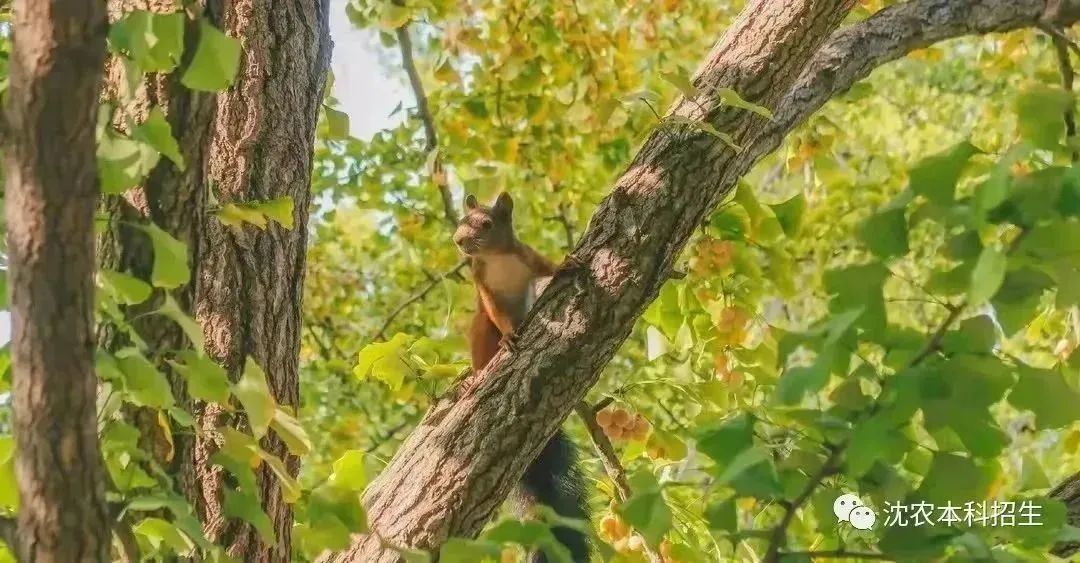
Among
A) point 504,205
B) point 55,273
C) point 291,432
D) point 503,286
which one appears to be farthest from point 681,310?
point 55,273

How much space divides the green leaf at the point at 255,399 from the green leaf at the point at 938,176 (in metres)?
0.53

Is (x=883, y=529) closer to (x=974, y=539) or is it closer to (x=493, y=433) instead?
(x=974, y=539)

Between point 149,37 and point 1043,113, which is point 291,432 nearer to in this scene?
point 149,37

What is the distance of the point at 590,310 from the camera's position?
1591 millimetres

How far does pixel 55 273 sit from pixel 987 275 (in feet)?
2.10

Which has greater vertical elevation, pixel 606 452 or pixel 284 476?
pixel 606 452

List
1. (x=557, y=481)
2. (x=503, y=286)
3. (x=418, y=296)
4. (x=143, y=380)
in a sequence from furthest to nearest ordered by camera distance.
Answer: (x=418, y=296)
(x=503, y=286)
(x=557, y=481)
(x=143, y=380)

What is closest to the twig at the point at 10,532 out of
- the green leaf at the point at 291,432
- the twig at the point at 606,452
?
the green leaf at the point at 291,432

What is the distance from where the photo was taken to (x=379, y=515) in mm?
1587

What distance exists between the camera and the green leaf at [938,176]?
77 cm

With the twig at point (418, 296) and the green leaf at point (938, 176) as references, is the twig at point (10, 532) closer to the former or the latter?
the green leaf at point (938, 176)

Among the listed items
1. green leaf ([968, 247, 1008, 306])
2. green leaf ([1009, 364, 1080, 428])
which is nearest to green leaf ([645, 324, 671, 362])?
green leaf ([1009, 364, 1080, 428])

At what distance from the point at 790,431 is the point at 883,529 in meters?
0.11

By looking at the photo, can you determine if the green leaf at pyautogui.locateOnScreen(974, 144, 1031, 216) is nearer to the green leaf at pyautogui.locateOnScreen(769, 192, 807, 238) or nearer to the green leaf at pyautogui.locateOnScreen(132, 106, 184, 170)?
the green leaf at pyautogui.locateOnScreen(132, 106, 184, 170)
